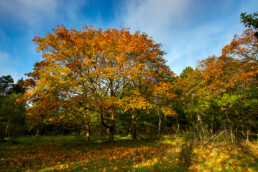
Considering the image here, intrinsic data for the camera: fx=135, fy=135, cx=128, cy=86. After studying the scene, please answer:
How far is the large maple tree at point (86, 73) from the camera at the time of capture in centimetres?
1135

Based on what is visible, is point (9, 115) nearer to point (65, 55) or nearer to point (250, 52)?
point (65, 55)

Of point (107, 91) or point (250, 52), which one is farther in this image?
point (107, 91)

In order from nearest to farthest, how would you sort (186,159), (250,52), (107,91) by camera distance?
(186,159)
(250,52)
(107,91)

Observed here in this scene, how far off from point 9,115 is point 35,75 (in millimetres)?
16071

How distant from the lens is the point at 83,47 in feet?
42.6

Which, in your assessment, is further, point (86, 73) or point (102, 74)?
point (86, 73)

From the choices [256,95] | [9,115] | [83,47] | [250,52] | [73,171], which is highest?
[83,47]

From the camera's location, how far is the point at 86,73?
13.6 m

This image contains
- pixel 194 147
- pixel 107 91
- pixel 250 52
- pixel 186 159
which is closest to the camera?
pixel 186 159

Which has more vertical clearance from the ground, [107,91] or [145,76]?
[145,76]

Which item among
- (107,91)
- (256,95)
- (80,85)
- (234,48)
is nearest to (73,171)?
(80,85)

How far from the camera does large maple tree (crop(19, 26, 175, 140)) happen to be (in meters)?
11.4

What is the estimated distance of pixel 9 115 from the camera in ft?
74.5

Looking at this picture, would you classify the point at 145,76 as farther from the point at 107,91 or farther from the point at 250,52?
the point at 250,52
